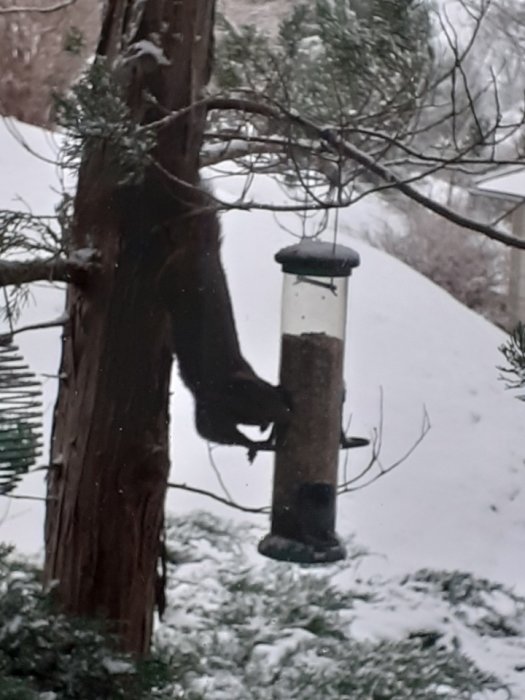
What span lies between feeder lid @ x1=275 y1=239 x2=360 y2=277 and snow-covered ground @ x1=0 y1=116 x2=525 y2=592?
244mm

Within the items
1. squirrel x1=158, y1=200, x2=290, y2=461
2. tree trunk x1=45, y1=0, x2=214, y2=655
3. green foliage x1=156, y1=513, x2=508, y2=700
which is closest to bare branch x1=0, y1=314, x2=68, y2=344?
tree trunk x1=45, y1=0, x2=214, y2=655

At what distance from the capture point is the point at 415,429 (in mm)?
1465

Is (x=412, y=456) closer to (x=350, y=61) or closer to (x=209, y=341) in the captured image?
(x=209, y=341)

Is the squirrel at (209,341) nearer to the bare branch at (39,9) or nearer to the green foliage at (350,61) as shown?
the green foliage at (350,61)

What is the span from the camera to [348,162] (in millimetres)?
1073

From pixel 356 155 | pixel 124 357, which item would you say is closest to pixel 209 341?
pixel 124 357

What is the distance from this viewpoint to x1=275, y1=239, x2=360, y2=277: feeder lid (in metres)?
1.11

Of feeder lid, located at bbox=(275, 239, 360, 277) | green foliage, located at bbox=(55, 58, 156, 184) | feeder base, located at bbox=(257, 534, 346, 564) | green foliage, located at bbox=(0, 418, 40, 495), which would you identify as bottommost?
feeder base, located at bbox=(257, 534, 346, 564)

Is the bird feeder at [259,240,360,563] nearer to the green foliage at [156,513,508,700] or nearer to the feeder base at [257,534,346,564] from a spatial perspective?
the feeder base at [257,534,346,564]

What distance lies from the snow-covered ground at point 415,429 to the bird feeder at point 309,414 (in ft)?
0.60

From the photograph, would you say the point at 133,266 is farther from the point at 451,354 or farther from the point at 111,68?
the point at 451,354

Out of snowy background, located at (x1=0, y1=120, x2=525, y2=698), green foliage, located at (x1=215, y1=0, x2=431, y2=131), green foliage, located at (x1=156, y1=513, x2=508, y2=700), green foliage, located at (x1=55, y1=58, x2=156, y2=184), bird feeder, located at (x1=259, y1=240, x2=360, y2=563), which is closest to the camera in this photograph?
green foliage, located at (x1=55, y1=58, x2=156, y2=184)

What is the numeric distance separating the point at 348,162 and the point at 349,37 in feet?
0.38

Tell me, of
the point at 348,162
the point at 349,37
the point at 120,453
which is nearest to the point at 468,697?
the point at 120,453
